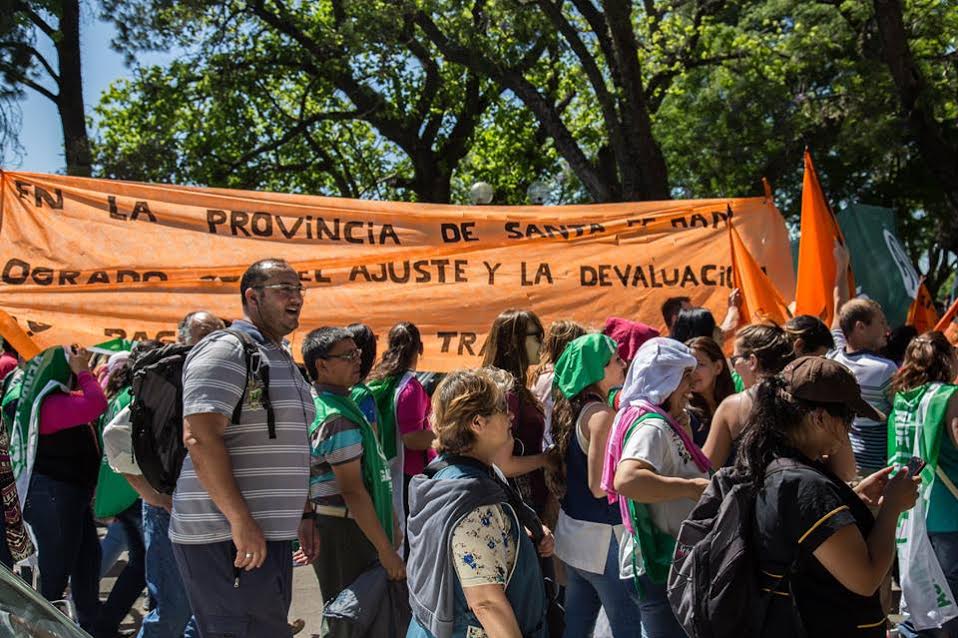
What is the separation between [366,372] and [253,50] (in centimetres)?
1439

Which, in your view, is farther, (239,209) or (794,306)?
(794,306)

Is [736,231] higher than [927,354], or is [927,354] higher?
[736,231]

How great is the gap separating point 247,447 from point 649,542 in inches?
58.5

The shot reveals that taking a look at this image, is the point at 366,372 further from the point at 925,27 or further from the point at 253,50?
the point at 253,50

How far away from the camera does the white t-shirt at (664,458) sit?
3904mm

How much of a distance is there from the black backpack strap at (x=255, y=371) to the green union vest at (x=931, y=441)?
123 inches

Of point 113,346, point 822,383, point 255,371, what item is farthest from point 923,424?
point 113,346

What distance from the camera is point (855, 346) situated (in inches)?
242

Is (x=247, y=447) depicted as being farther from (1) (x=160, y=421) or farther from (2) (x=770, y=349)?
(2) (x=770, y=349)

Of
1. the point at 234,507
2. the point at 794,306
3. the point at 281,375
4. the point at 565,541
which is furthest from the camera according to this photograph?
the point at 794,306

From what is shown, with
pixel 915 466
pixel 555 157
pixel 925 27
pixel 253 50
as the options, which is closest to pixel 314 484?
pixel 915 466

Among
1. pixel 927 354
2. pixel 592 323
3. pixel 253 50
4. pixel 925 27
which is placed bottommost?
pixel 927 354

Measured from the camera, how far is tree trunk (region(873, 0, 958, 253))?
11.7 m

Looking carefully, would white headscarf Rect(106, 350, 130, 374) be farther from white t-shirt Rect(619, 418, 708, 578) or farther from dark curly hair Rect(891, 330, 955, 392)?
dark curly hair Rect(891, 330, 955, 392)
